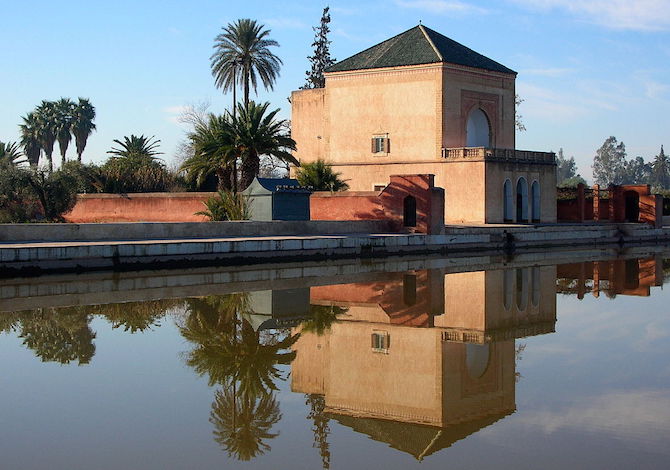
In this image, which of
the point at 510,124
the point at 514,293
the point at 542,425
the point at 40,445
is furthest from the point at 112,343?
the point at 510,124

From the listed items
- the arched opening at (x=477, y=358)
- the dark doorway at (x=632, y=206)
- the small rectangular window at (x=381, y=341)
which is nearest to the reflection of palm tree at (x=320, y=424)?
the arched opening at (x=477, y=358)

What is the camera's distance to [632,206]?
4334 centimetres

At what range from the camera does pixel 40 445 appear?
23.2 feet

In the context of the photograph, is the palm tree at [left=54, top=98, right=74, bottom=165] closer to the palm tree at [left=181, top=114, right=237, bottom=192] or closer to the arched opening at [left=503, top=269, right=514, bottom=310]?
the palm tree at [left=181, top=114, right=237, bottom=192]

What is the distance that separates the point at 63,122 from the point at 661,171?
97158 mm

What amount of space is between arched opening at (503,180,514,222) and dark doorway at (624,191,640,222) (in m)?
9.39

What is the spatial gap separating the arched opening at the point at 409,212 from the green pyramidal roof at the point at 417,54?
8.28 meters

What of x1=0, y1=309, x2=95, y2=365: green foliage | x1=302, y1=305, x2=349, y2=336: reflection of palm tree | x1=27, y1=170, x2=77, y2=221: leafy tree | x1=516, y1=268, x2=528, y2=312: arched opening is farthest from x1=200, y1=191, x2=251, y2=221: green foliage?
x1=0, y1=309, x2=95, y2=365: green foliage

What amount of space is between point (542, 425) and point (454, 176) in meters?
28.5

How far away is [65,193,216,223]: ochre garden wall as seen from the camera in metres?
34.1

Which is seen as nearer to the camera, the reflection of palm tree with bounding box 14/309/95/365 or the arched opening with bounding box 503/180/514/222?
the reflection of palm tree with bounding box 14/309/95/365

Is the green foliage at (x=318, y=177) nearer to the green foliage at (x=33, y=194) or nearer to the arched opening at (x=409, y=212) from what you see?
the arched opening at (x=409, y=212)

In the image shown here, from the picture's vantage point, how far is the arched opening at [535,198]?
125 ft

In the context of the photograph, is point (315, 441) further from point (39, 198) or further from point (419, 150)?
point (419, 150)
